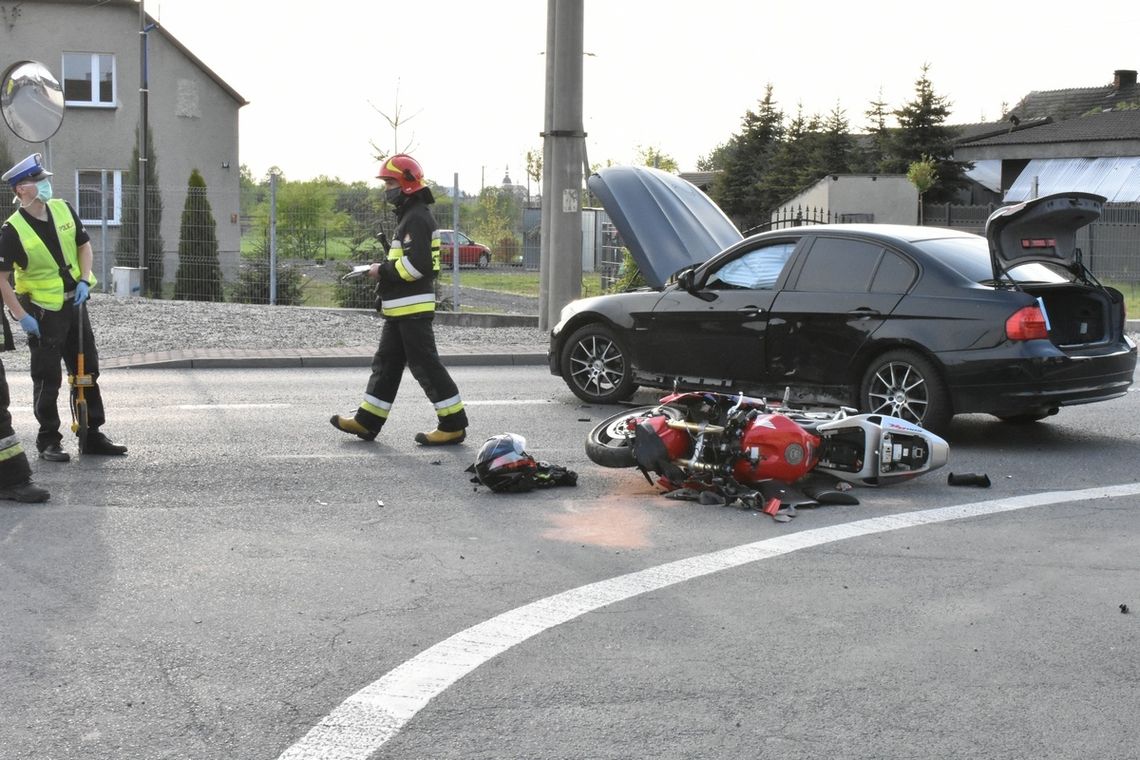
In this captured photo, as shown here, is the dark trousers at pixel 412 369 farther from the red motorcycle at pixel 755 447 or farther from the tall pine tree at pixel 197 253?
the tall pine tree at pixel 197 253

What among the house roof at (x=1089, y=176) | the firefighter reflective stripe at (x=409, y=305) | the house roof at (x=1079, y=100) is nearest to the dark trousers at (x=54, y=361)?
the firefighter reflective stripe at (x=409, y=305)

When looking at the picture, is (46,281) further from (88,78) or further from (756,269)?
(88,78)

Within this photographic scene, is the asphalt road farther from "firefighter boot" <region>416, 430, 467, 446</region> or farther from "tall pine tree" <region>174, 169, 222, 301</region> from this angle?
"tall pine tree" <region>174, 169, 222, 301</region>

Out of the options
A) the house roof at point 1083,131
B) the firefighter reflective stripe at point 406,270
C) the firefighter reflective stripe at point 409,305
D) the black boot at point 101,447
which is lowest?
the black boot at point 101,447

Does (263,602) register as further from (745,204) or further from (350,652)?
(745,204)

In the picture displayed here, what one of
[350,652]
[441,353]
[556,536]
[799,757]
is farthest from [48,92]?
[799,757]

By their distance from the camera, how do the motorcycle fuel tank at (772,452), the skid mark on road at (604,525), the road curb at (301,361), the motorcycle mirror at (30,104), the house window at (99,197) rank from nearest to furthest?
1. the skid mark on road at (604,525)
2. the motorcycle fuel tank at (772,452)
3. the motorcycle mirror at (30,104)
4. the road curb at (301,361)
5. the house window at (99,197)

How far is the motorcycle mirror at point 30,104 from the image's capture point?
13883 mm

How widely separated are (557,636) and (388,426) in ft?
17.7

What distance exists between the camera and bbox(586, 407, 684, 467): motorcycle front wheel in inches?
321

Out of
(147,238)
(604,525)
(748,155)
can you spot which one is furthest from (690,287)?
(748,155)

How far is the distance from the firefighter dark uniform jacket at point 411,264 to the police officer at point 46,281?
6.21 ft

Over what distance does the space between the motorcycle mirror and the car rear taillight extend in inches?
367

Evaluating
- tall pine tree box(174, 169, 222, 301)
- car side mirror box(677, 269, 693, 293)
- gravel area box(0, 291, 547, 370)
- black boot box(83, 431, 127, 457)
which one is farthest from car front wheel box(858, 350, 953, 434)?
tall pine tree box(174, 169, 222, 301)
